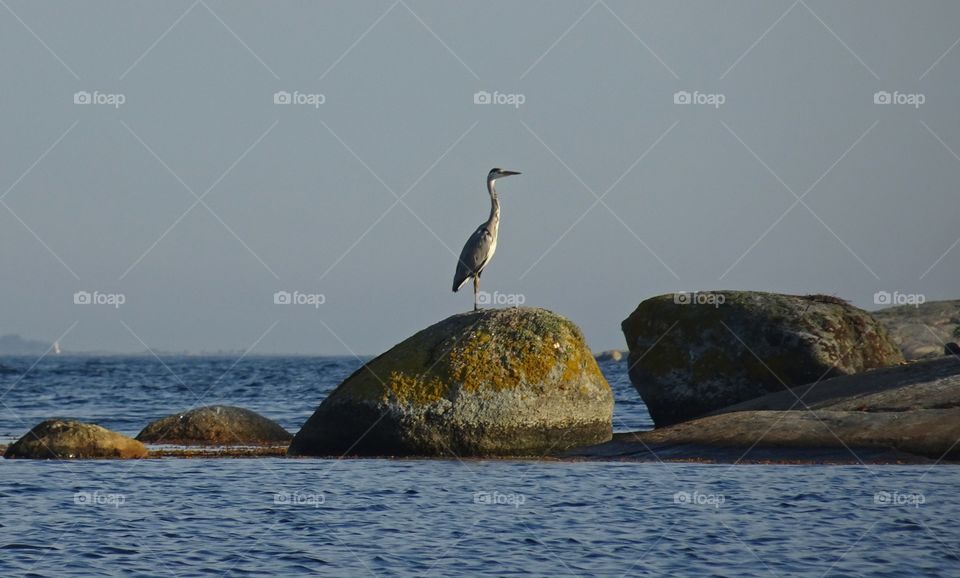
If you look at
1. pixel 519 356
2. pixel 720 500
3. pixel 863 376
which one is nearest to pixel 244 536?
pixel 720 500

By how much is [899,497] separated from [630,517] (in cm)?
386

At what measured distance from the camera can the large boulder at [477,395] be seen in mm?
21234

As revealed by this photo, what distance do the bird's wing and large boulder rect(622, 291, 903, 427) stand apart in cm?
544

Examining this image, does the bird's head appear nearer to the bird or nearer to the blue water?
the bird

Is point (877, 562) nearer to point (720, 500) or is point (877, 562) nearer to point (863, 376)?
point (720, 500)

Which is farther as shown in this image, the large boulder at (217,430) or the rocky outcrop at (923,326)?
the rocky outcrop at (923,326)

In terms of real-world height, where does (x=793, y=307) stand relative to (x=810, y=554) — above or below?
above

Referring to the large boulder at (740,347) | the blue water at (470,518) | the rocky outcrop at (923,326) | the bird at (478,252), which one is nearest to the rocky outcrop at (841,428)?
the blue water at (470,518)

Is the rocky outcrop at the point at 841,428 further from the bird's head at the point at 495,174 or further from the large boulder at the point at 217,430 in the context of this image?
the large boulder at the point at 217,430

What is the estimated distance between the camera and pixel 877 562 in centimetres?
1296

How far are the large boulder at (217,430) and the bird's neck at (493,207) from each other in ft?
22.9

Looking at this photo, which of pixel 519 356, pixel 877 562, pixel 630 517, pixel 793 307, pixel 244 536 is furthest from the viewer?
pixel 793 307

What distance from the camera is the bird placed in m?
23.6

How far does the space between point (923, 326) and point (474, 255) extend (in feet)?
77.3
